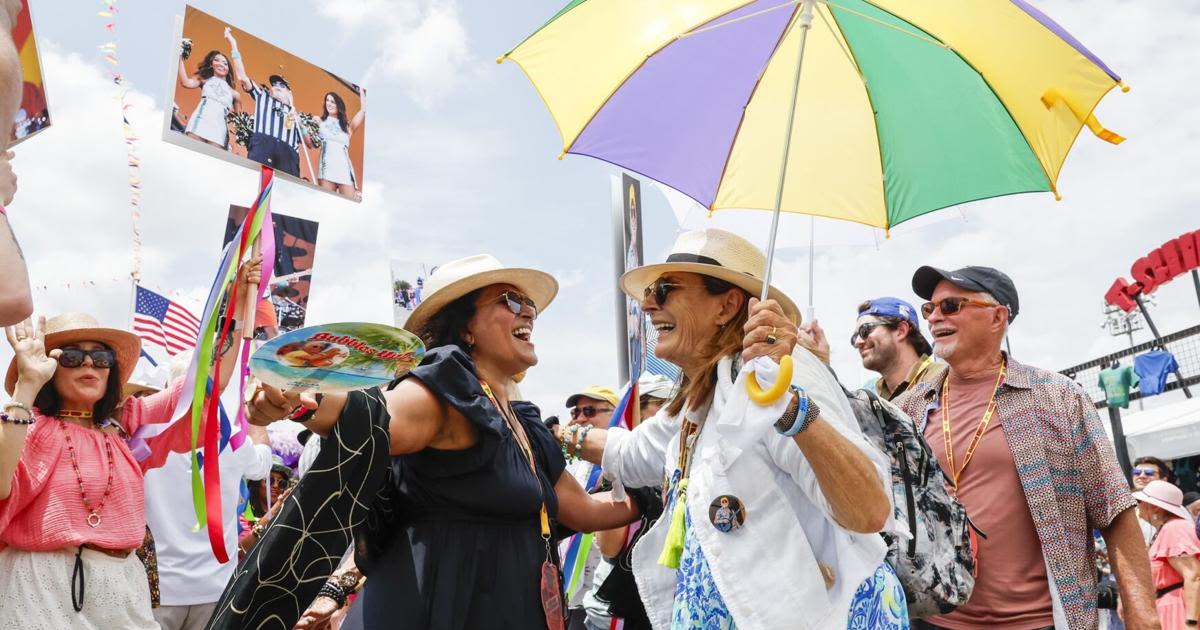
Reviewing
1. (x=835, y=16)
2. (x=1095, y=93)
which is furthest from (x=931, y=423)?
(x=835, y=16)

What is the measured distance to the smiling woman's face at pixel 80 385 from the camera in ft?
14.5

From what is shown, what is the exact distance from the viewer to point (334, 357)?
82.7 inches

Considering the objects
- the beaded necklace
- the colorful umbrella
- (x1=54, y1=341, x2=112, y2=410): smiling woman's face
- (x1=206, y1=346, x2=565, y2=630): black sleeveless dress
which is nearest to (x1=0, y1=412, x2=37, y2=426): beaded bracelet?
the beaded necklace

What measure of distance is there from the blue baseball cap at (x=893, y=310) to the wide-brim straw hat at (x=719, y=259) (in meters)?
2.34

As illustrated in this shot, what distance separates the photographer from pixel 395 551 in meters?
2.67

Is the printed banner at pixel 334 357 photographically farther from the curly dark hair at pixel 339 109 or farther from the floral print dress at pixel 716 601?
the curly dark hair at pixel 339 109

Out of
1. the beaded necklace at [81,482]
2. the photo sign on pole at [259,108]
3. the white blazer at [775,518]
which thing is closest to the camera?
the white blazer at [775,518]

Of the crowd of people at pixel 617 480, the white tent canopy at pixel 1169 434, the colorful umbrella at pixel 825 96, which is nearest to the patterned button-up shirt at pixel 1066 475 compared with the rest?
the crowd of people at pixel 617 480

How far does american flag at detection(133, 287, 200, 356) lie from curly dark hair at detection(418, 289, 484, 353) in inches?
201

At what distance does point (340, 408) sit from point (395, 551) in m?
0.59

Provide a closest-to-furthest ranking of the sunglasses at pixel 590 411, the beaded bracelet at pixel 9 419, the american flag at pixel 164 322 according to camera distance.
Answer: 1. the beaded bracelet at pixel 9 419
2. the sunglasses at pixel 590 411
3. the american flag at pixel 164 322

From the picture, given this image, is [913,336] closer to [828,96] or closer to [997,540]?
[997,540]

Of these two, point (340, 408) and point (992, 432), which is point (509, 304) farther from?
point (992, 432)

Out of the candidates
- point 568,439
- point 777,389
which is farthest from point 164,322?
point 777,389
